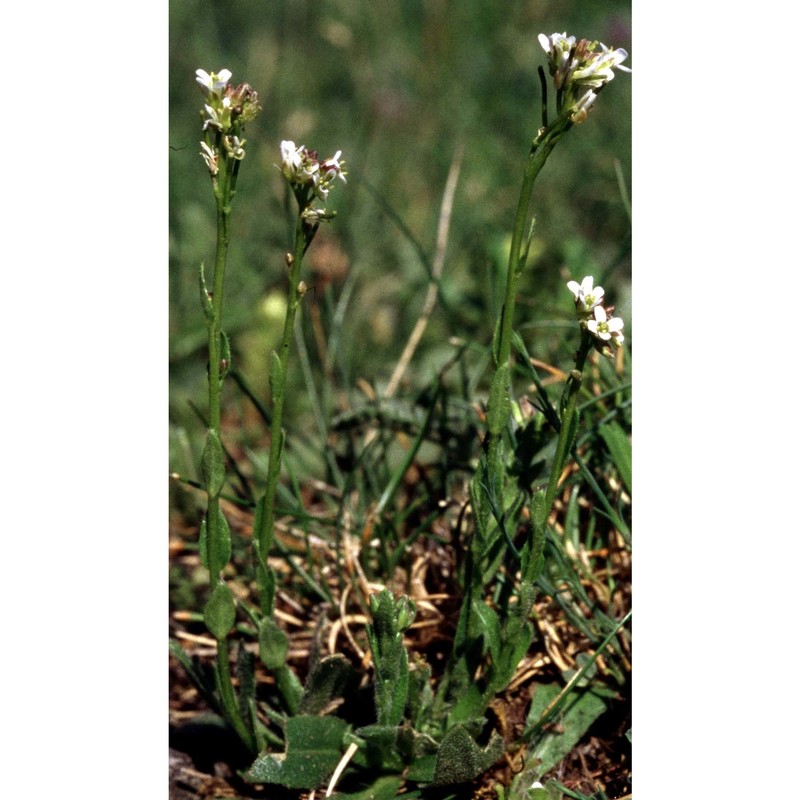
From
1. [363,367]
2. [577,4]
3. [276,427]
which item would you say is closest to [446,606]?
[276,427]

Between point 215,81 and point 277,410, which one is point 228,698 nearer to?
point 277,410

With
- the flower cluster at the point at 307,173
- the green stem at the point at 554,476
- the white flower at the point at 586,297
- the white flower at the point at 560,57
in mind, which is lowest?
the green stem at the point at 554,476

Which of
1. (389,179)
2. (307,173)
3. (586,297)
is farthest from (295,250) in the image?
(389,179)

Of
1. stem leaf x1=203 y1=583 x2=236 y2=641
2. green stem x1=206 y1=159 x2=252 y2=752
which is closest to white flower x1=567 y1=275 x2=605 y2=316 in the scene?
green stem x1=206 y1=159 x2=252 y2=752

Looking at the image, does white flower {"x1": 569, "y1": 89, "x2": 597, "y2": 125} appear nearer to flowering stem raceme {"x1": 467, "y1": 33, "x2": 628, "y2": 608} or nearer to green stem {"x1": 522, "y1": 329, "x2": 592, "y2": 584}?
flowering stem raceme {"x1": 467, "y1": 33, "x2": 628, "y2": 608}

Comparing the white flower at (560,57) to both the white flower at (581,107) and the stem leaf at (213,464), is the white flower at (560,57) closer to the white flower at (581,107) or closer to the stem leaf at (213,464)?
the white flower at (581,107)

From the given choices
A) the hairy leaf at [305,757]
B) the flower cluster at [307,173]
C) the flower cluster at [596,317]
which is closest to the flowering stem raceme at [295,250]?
the flower cluster at [307,173]

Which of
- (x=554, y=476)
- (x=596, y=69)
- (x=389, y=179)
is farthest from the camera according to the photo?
(x=389, y=179)
